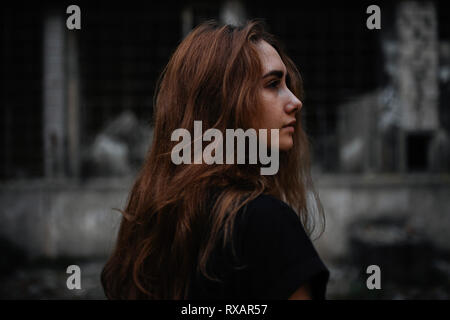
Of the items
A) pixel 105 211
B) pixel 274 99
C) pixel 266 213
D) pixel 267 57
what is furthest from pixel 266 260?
pixel 105 211

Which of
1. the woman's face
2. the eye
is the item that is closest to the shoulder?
the woman's face

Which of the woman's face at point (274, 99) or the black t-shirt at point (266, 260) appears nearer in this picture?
the black t-shirt at point (266, 260)

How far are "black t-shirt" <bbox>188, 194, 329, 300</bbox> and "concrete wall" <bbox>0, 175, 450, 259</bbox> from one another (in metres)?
4.81

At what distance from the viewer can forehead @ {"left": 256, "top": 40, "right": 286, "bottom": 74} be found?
1.25 meters

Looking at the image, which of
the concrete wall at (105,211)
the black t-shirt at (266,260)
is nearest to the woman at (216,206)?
the black t-shirt at (266,260)

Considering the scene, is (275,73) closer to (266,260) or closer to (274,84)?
(274,84)

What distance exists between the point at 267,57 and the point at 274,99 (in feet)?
0.45

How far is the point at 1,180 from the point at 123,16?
3.25 meters

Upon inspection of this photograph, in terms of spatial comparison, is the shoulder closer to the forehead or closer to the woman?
the woman

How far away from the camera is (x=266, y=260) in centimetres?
102

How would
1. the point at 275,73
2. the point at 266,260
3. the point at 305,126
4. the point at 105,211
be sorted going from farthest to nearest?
the point at 305,126 < the point at 105,211 < the point at 275,73 < the point at 266,260

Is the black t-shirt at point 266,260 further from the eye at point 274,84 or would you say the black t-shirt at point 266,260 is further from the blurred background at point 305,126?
the blurred background at point 305,126

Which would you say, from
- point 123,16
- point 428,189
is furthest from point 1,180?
point 428,189

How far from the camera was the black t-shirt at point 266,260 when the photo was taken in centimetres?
101
